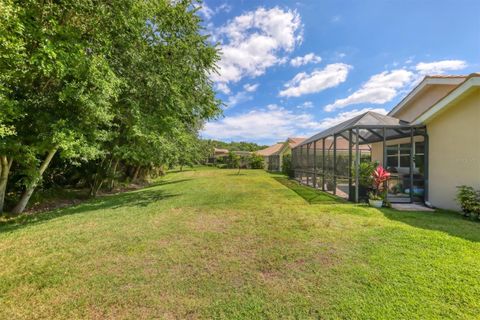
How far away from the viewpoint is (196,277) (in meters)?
3.24

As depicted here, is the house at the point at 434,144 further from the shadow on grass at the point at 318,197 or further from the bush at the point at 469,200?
the shadow on grass at the point at 318,197

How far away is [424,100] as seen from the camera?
11383 millimetres

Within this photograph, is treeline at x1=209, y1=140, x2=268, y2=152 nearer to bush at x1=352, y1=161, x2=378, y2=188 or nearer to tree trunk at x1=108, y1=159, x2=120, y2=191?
tree trunk at x1=108, y1=159, x2=120, y2=191

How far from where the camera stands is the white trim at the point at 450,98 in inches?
249

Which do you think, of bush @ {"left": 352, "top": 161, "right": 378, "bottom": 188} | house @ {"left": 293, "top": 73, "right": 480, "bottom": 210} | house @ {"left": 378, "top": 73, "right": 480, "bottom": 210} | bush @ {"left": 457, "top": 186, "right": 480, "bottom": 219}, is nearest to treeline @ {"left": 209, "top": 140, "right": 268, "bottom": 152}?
house @ {"left": 293, "top": 73, "right": 480, "bottom": 210}

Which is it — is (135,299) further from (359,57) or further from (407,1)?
(359,57)

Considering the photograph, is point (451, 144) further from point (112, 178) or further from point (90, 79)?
point (112, 178)

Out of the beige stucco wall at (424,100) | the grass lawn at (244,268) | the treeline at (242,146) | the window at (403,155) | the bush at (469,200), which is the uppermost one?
the treeline at (242,146)

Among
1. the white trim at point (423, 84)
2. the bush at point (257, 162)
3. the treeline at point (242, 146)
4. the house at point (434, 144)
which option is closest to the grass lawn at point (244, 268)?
the house at point (434, 144)

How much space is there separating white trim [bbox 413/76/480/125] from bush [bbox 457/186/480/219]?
2759mm

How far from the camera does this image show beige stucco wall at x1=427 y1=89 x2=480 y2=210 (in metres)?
6.63

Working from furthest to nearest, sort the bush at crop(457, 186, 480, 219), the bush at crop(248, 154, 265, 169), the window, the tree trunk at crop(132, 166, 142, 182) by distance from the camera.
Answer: the bush at crop(248, 154, 265, 169) → the tree trunk at crop(132, 166, 142, 182) → the window → the bush at crop(457, 186, 480, 219)

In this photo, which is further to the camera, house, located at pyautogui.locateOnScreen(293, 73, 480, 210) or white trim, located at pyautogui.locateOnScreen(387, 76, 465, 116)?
white trim, located at pyautogui.locateOnScreen(387, 76, 465, 116)

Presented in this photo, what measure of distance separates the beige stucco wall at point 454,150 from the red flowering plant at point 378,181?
1.90 meters
